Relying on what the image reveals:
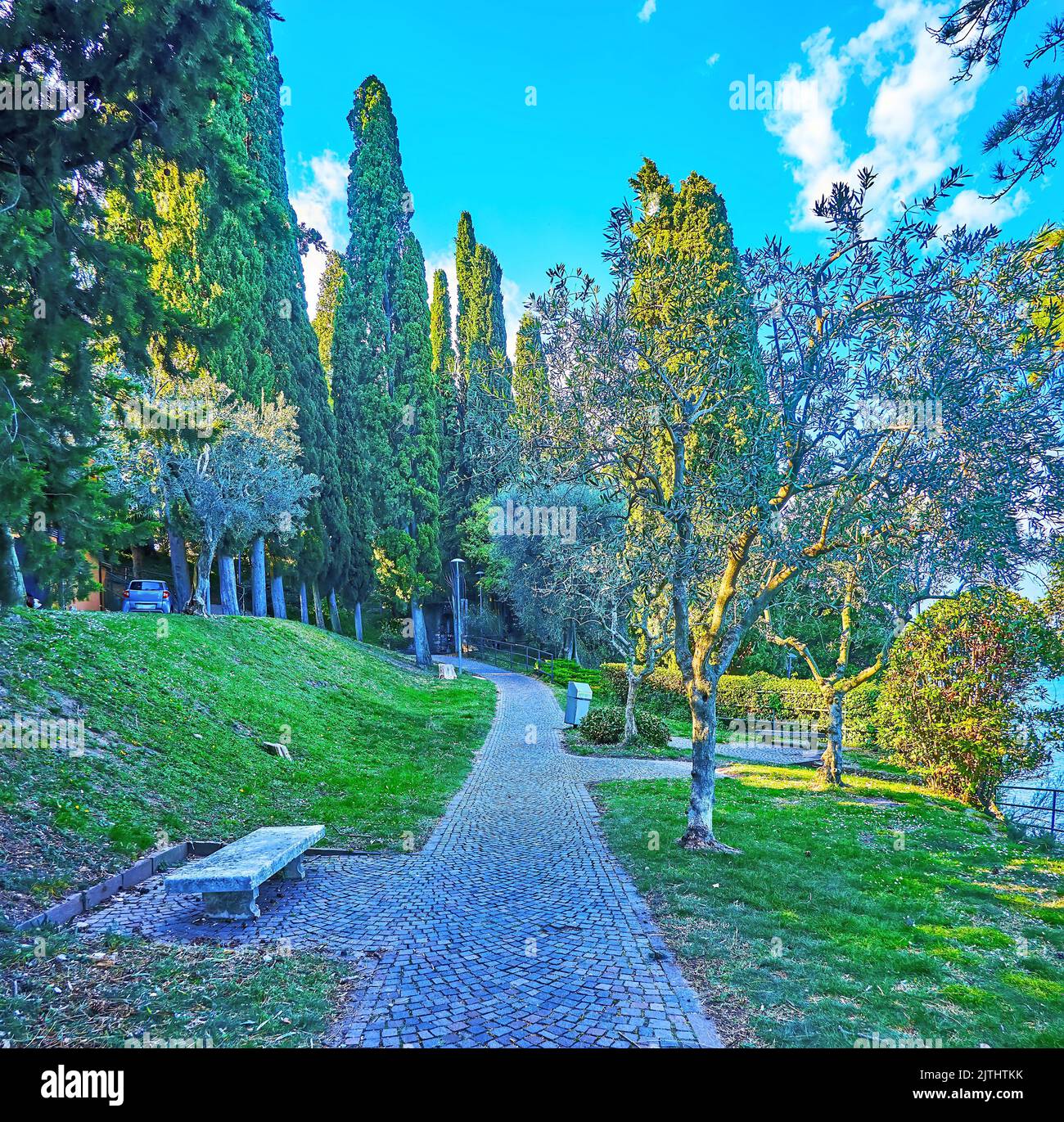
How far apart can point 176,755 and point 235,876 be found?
401cm

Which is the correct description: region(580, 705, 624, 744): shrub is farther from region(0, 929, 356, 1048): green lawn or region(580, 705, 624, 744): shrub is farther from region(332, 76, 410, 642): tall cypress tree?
region(332, 76, 410, 642): tall cypress tree

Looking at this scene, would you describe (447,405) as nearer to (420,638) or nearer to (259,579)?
(420,638)

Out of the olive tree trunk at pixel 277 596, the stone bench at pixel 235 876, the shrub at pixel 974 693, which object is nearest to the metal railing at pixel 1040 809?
the shrub at pixel 974 693

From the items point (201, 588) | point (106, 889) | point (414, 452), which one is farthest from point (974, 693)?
point (414, 452)

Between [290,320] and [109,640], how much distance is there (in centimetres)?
2063

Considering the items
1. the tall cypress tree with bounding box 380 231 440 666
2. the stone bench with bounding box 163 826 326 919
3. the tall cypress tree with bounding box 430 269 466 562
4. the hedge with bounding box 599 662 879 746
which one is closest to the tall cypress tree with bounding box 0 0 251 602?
the stone bench with bounding box 163 826 326 919

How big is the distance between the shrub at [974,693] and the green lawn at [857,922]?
7.59 ft

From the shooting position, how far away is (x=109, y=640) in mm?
9766

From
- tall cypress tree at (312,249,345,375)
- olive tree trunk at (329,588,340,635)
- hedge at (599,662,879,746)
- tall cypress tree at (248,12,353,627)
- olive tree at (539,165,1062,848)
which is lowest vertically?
hedge at (599,662,879,746)

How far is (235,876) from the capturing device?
472 cm

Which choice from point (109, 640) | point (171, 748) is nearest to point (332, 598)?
point (109, 640)

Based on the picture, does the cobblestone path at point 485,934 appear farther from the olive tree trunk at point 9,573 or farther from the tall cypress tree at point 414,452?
the tall cypress tree at point 414,452

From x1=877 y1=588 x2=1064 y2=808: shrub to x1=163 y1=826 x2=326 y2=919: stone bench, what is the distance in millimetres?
10208

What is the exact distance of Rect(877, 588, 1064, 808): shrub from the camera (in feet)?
34.3
